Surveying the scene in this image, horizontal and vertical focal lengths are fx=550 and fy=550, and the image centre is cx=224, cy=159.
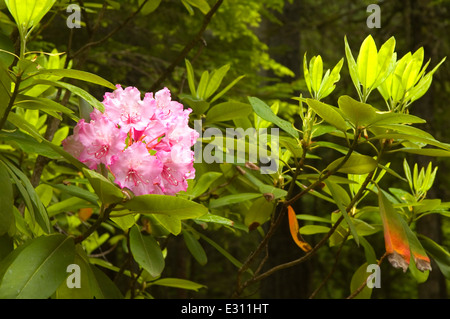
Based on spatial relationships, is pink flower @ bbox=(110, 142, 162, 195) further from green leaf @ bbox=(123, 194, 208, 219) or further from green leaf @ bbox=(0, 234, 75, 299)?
green leaf @ bbox=(0, 234, 75, 299)

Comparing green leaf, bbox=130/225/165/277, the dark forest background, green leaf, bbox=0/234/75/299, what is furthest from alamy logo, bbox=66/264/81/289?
the dark forest background

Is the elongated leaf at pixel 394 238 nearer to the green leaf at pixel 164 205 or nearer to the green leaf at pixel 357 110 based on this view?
the green leaf at pixel 357 110

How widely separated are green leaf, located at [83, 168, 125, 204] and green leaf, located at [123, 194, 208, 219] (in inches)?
1.1

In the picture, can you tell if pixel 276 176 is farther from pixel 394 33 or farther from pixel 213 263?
pixel 213 263

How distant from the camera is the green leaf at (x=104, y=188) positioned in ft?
3.44

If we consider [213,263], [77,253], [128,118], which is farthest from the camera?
[213,263]

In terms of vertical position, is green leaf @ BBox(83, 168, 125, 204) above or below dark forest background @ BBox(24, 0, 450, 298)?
below

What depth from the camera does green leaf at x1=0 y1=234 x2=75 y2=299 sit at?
1.08 meters

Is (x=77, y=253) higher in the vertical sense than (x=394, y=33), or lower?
lower

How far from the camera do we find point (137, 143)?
3.76 feet

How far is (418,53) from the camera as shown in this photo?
1436 millimetres

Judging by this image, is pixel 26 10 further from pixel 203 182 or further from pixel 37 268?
pixel 203 182

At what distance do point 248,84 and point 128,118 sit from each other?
13.1 ft
